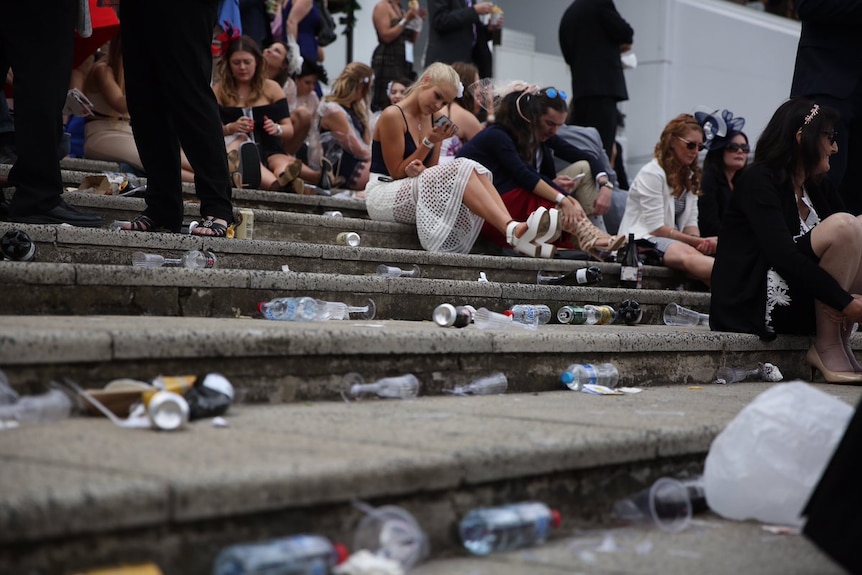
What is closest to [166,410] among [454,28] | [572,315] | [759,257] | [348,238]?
[572,315]

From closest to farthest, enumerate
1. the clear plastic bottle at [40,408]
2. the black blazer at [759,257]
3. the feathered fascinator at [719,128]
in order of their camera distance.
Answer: the clear plastic bottle at [40,408]
the black blazer at [759,257]
the feathered fascinator at [719,128]

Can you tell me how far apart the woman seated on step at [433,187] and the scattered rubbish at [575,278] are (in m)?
0.28

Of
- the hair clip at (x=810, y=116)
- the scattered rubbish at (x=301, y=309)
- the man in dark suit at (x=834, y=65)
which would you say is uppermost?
the man in dark suit at (x=834, y=65)

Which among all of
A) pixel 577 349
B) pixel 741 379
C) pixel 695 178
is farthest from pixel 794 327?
pixel 695 178

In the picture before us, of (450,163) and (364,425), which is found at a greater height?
(450,163)

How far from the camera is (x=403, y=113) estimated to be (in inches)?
259

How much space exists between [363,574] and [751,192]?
10.3ft

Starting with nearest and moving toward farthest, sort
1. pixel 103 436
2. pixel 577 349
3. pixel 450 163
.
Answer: pixel 103 436 < pixel 577 349 < pixel 450 163

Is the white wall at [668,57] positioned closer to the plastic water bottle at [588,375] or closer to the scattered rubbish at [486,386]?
the plastic water bottle at [588,375]

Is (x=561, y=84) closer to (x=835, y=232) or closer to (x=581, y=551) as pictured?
(x=835, y=232)

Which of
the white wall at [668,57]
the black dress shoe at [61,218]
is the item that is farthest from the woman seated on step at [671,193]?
the white wall at [668,57]

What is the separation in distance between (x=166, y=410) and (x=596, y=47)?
6723mm

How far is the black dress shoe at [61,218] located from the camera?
13.1 ft

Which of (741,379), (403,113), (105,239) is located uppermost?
(403,113)
